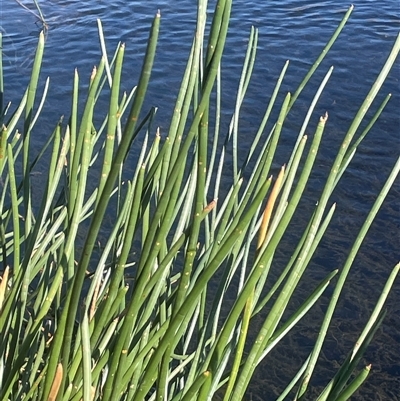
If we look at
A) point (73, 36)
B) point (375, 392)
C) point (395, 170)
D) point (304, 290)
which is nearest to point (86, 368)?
point (395, 170)

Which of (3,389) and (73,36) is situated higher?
(3,389)

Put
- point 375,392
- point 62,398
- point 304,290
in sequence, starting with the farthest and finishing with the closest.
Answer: point 304,290 < point 375,392 < point 62,398

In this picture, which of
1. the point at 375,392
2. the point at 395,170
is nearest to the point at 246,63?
the point at 395,170

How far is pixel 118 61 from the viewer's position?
0.50 m

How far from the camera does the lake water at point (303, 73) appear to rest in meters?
2.12

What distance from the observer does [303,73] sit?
3.46 metres

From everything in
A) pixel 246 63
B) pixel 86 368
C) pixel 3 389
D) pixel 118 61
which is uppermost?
pixel 118 61

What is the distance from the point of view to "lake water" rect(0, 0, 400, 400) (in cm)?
212

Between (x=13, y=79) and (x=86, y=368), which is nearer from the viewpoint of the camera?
(x=86, y=368)

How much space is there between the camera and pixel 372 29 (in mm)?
3959

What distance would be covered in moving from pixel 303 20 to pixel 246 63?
3496 mm

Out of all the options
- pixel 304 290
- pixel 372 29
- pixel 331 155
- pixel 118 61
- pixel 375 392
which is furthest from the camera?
pixel 372 29

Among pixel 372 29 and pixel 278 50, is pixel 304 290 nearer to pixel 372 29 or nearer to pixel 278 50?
pixel 278 50

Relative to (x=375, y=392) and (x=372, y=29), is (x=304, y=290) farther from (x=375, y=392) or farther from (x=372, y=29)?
(x=372, y=29)
